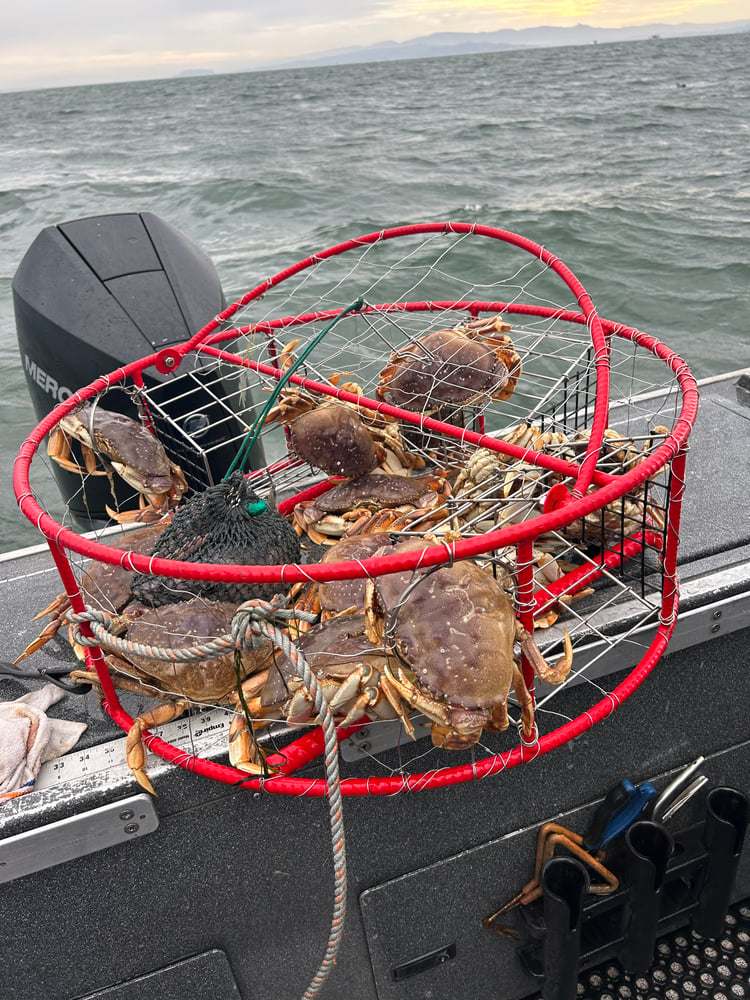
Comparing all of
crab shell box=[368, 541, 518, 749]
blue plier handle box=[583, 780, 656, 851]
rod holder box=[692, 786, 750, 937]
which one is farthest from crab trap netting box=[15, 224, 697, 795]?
rod holder box=[692, 786, 750, 937]

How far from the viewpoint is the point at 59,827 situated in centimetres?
163

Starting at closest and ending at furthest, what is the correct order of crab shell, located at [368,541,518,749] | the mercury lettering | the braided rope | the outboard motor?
the braided rope → crab shell, located at [368,541,518,749] → the outboard motor → the mercury lettering

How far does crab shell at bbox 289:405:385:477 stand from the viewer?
2400mm

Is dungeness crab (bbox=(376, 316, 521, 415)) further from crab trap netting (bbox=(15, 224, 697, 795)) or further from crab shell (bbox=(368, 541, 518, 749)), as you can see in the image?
crab shell (bbox=(368, 541, 518, 749))

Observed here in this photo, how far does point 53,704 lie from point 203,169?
18942 mm

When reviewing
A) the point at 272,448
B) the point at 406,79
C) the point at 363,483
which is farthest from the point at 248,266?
the point at 406,79

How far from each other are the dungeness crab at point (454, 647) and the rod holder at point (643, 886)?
643 mm

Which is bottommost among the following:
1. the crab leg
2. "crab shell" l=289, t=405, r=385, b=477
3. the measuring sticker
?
the measuring sticker

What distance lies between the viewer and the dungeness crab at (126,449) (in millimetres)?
2273

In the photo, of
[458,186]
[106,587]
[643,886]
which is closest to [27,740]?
[106,587]

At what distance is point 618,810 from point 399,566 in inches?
49.1

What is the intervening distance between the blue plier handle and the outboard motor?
5.53 ft

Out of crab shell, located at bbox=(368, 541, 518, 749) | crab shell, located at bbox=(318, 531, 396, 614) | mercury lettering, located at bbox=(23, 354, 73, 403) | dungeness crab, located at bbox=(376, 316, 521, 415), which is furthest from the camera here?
mercury lettering, located at bbox=(23, 354, 73, 403)

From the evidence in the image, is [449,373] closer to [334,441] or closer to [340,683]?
[334,441]
